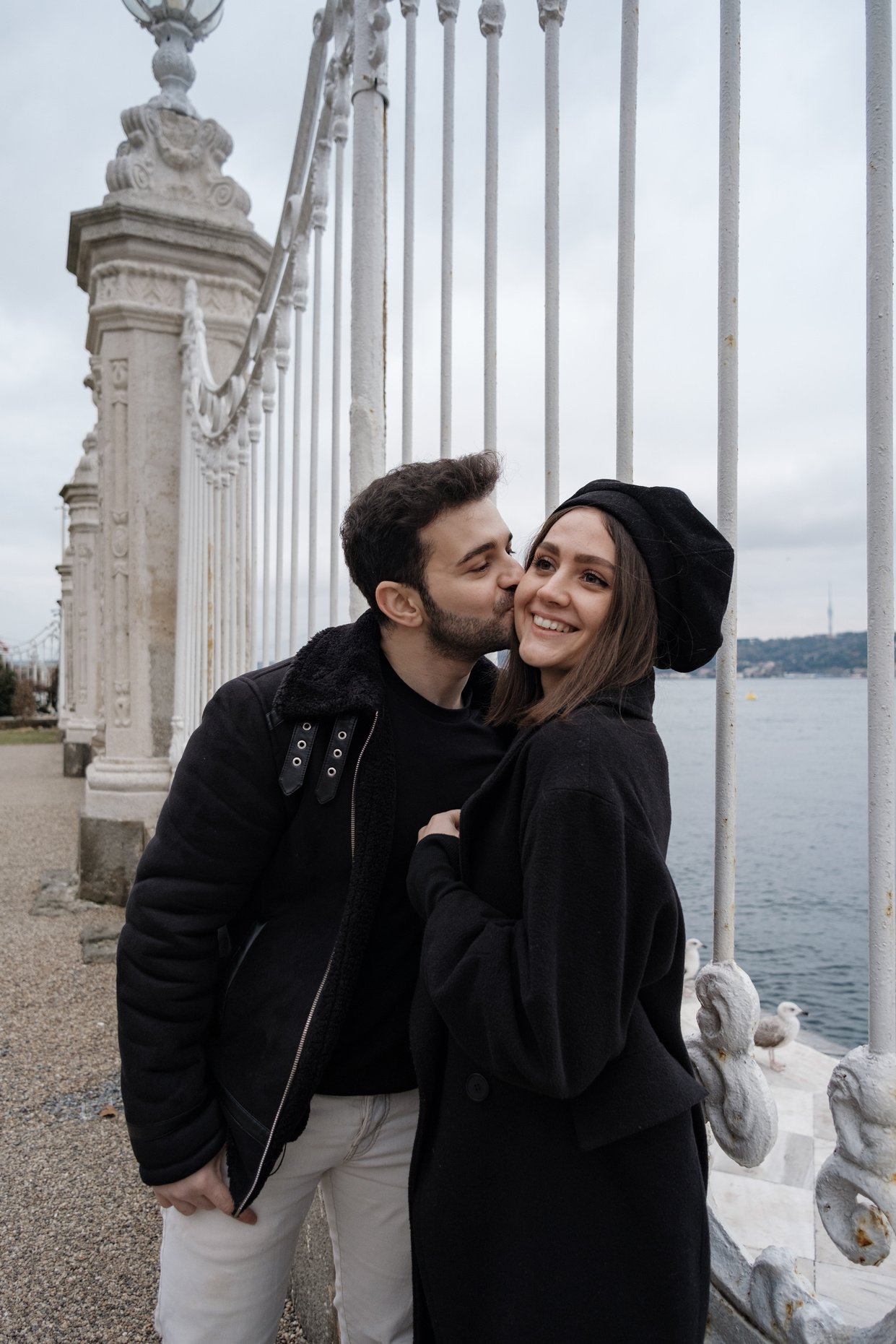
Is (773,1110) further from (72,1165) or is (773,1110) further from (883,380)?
(72,1165)

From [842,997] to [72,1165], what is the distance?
15.7m

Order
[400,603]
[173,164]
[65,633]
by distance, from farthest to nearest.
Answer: [65,633] < [173,164] < [400,603]

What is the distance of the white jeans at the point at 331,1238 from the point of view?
149cm

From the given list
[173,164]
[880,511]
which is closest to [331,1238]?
[880,511]

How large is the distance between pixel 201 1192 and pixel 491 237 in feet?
5.89

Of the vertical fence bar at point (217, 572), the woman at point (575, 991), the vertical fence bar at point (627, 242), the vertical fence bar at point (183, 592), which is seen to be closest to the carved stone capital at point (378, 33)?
the vertical fence bar at point (627, 242)

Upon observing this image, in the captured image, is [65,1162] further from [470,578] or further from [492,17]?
[492,17]

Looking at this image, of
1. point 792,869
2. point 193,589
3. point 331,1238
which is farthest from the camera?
point 792,869

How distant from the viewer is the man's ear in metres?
1.54

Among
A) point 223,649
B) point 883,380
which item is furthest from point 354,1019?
point 223,649

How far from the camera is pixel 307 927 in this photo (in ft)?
4.88

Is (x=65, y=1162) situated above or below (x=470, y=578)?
below

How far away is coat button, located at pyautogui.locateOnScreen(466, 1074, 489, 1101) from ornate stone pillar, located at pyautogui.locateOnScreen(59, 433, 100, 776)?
1054cm

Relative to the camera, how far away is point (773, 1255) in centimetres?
115
